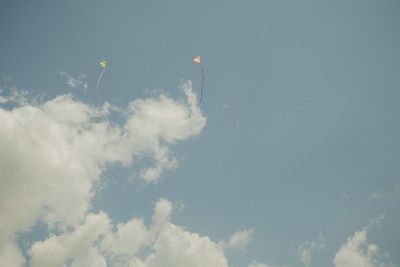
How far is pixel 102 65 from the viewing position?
202 feet

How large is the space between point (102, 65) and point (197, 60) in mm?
24439

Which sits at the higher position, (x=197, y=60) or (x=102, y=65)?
(x=197, y=60)

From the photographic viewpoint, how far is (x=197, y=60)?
2343 inches
